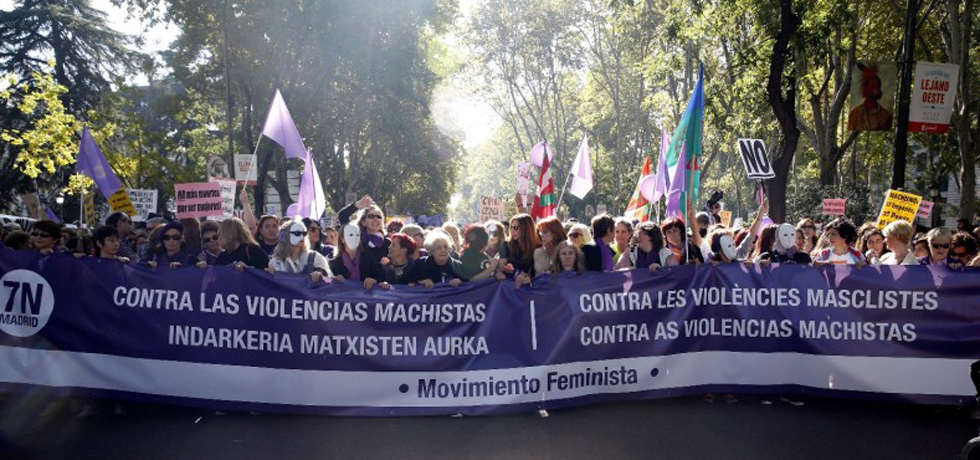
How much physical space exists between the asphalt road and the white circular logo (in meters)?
0.60

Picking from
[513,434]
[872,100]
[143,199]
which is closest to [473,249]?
[513,434]

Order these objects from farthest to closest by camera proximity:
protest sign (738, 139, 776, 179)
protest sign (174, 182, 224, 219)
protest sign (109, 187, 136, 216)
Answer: protest sign (109, 187, 136, 216)
protest sign (738, 139, 776, 179)
protest sign (174, 182, 224, 219)

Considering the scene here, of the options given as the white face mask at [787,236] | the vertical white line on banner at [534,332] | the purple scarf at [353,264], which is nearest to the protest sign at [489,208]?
the white face mask at [787,236]

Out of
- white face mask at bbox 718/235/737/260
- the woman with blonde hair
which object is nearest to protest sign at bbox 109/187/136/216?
the woman with blonde hair

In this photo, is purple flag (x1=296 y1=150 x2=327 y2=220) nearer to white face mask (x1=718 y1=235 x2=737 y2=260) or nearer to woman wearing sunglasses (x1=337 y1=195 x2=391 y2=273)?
woman wearing sunglasses (x1=337 y1=195 x2=391 y2=273)

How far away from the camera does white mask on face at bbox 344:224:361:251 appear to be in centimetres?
742

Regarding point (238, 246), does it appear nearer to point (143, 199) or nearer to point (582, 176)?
point (582, 176)

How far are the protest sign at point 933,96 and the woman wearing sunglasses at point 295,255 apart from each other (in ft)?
41.7

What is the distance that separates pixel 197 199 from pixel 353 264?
393 centimetres

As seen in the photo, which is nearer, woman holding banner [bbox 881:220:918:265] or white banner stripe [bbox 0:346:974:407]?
white banner stripe [bbox 0:346:974:407]

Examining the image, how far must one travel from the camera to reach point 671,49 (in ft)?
67.5

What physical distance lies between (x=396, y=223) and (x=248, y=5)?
16.9 meters

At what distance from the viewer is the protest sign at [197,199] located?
10.4 metres

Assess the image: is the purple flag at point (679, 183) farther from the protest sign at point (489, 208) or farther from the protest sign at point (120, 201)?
the protest sign at point (120, 201)
